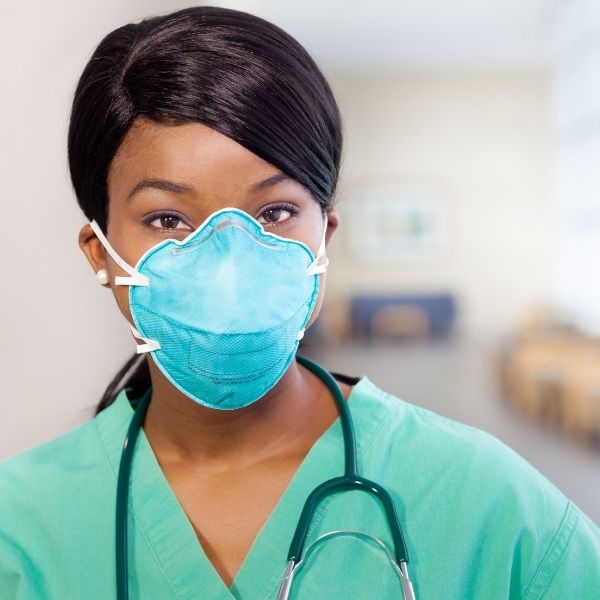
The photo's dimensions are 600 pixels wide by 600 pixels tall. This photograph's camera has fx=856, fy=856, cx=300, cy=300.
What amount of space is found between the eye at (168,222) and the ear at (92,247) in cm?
12

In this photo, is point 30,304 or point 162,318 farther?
point 30,304

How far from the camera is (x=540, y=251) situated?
673 cm

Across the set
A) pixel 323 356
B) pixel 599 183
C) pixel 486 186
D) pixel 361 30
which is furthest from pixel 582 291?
pixel 323 356

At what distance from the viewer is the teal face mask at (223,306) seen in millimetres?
771

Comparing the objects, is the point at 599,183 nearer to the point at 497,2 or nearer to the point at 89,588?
the point at 497,2

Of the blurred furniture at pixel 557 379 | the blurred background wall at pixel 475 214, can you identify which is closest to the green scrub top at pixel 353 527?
the blurred background wall at pixel 475 214

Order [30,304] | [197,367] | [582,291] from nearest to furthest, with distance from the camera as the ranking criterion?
[197,367] → [30,304] → [582,291]

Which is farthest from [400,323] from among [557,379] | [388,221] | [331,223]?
[331,223]

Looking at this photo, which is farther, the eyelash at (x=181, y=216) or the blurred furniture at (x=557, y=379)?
the blurred furniture at (x=557, y=379)

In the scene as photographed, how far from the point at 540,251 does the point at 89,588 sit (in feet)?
20.6

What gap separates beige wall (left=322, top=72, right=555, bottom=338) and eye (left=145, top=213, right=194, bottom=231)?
5.97 metres

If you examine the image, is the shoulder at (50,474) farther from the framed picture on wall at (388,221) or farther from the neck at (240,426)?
the framed picture on wall at (388,221)

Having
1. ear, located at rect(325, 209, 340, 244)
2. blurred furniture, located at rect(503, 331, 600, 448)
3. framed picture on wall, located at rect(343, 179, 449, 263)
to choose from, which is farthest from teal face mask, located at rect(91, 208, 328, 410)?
framed picture on wall, located at rect(343, 179, 449, 263)

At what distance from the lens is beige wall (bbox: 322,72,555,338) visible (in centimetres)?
673
